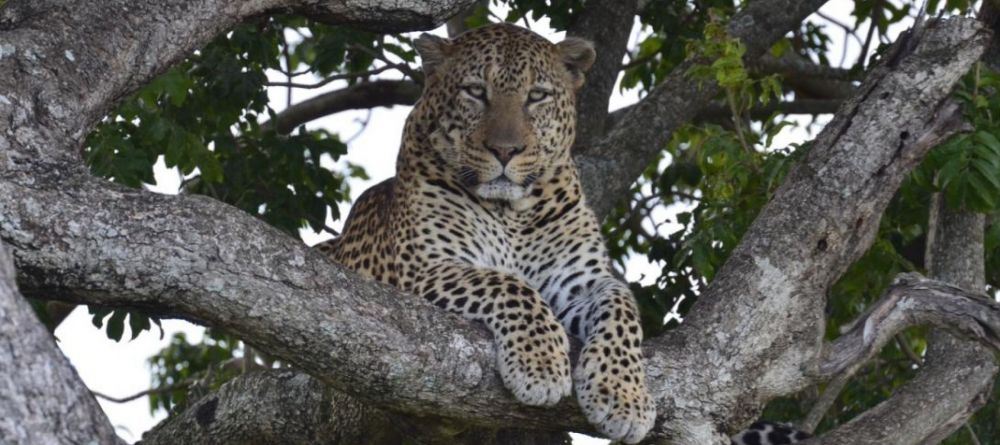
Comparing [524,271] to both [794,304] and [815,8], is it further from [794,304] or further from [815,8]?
[815,8]

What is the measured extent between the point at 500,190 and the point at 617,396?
199cm

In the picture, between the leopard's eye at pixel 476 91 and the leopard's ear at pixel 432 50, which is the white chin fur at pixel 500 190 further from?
the leopard's ear at pixel 432 50

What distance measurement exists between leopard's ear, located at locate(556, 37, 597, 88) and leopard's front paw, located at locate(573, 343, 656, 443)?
2.45 m

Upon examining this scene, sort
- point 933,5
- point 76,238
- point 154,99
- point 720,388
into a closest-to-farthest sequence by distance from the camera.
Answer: point 76,238 < point 720,388 < point 154,99 < point 933,5

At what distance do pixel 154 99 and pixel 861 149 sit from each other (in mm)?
3942

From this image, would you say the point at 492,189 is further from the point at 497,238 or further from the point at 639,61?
the point at 639,61

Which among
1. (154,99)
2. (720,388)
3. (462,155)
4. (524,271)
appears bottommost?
(720,388)

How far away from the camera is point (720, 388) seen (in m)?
6.65

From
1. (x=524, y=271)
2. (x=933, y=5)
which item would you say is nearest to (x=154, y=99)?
(x=524, y=271)

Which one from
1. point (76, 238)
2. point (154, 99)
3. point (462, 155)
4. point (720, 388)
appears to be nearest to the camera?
point (76, 238)

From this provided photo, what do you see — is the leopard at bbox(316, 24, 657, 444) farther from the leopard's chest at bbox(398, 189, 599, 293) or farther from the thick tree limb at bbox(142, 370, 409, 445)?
the thick tree limb at bbox(142, 370, 409, 445)

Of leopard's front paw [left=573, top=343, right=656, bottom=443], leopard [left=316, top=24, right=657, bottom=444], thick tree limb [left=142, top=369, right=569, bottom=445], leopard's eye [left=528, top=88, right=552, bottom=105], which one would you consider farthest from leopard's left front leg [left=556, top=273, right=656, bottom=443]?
leopard's eye [left=528, top=88, right=552, bottom=105]

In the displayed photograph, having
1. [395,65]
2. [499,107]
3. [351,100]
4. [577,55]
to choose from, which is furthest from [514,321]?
[351,100]

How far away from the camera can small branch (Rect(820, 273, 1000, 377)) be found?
266 inches
